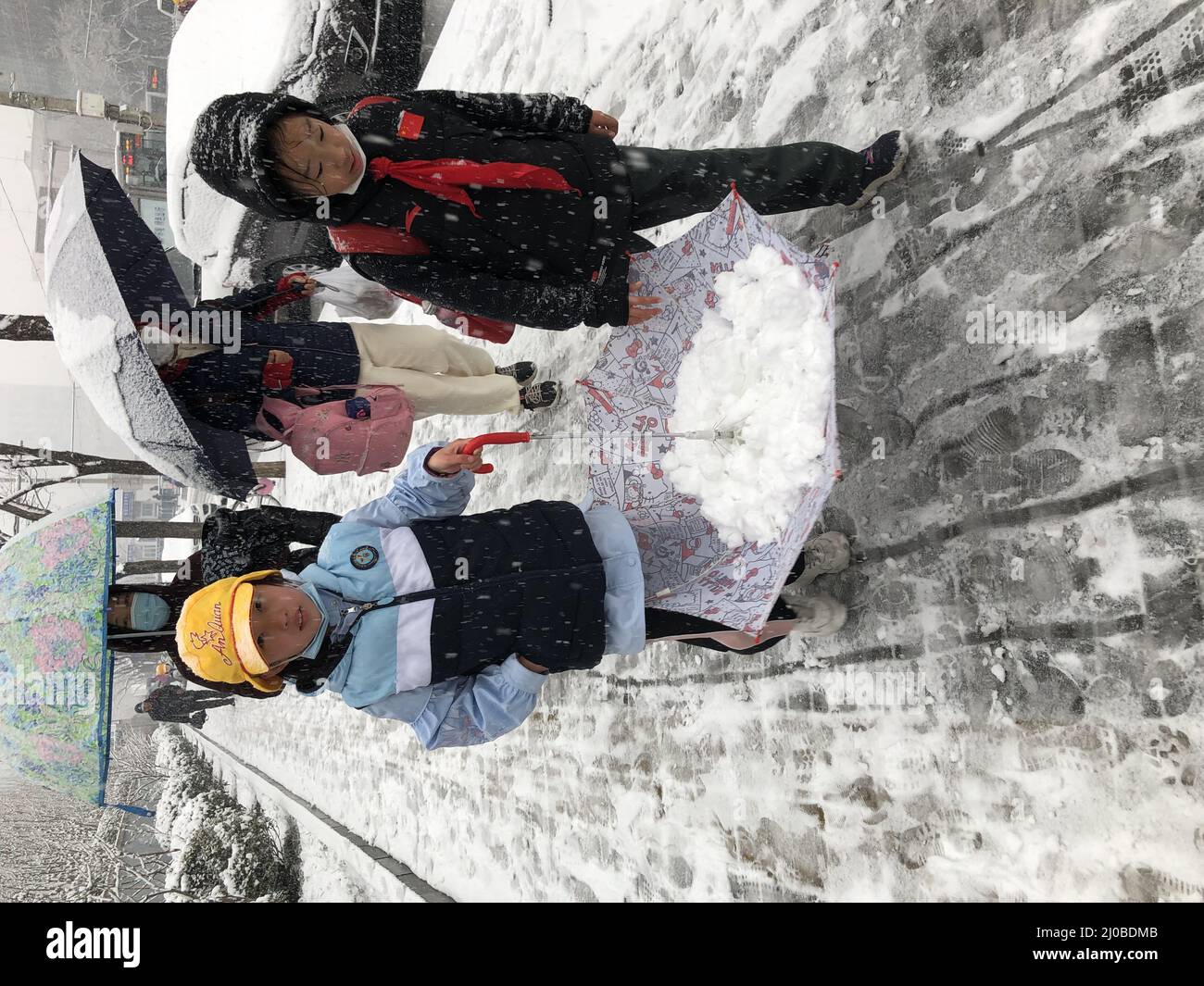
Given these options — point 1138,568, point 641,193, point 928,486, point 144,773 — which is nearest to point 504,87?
point 641,193

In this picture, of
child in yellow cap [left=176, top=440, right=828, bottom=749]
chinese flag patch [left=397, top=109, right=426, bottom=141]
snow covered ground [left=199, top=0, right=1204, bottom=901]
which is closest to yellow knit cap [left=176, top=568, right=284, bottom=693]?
child in yellow cap [left=176, top=440, right=828, bottom=749]

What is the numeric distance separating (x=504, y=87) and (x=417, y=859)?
216 inches

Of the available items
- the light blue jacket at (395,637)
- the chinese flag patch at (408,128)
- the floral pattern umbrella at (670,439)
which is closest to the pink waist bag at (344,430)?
the light blue jacket at (395,637)

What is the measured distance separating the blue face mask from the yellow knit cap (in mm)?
574

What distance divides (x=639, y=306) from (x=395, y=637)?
4.33ft

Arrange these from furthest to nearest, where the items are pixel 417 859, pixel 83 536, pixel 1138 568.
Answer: pixel 417 859, pixel 83 536, pixel 1138 568

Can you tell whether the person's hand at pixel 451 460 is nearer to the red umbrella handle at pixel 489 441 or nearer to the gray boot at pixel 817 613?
the red umbrella handle at pixel 489 441

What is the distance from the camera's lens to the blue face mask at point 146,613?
245cm

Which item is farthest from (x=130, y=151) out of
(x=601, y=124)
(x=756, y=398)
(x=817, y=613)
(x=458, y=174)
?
(x=817, y=613)

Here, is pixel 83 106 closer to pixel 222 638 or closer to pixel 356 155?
pixel 356 155

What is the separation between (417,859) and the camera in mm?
4914

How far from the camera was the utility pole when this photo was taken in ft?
27.8

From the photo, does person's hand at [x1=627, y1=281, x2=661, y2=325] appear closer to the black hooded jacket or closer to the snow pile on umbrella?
the black hooded jacket
